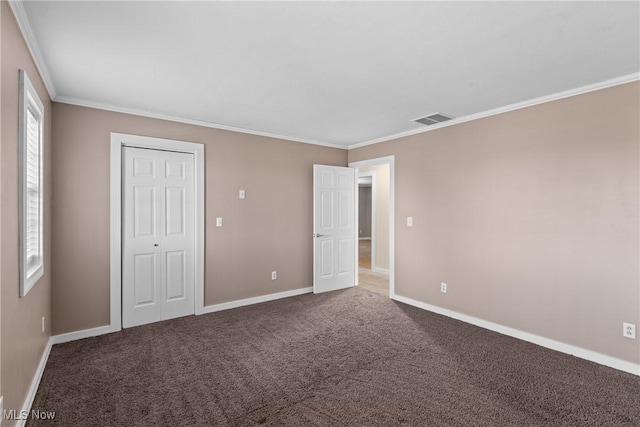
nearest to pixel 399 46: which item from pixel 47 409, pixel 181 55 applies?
pixel 181 55

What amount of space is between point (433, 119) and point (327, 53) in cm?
207

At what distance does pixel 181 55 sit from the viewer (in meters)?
2.36

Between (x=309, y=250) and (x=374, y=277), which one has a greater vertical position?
(x=309, y=250)

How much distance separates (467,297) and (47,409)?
396 centimetres

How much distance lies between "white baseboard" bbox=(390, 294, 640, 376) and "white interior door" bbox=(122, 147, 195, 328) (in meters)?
3.15

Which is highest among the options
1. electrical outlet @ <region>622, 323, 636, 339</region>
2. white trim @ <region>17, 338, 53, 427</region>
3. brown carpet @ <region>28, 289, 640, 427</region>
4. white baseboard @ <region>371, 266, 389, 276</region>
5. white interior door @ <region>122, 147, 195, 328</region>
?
white interior door @ <region>122, 147, 195, 328</region>

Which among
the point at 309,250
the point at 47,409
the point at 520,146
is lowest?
the point at 47,409

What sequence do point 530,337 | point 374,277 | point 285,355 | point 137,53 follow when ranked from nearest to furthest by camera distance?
point 137,53, point 285,355, point 530,337, point 374,277

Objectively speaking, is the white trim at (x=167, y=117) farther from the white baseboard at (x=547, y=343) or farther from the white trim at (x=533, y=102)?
the white baseboard at (x=547, y=343)

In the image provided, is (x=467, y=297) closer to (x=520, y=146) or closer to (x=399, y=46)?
(x=520, y=146)

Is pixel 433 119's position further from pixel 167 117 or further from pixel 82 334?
pixel 82 334

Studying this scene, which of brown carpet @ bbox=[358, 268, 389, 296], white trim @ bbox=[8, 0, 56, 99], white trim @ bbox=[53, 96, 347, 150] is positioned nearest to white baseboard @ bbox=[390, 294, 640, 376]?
brown carpet @ bbox=[358, 268, 389, 296]

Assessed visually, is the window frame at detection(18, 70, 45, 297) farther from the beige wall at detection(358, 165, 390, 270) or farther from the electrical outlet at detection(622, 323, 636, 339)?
the beige wall at detection(358, 165, 390, 270)

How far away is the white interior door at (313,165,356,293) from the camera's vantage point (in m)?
5.11
